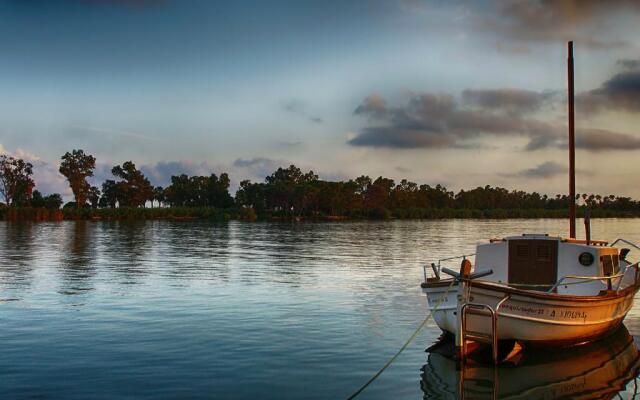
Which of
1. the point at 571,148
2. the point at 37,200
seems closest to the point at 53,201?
the point at 37,200

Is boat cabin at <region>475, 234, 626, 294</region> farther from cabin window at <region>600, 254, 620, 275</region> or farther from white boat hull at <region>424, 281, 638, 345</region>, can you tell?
white boat hull at <region>424, 281, 638, 345</region>

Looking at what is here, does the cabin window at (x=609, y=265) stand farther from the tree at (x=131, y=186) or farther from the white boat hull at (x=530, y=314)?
the tree at (x=131, y=186)

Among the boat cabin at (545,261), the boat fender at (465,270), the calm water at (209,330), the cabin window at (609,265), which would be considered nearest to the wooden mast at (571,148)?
the calm water at (209,330)

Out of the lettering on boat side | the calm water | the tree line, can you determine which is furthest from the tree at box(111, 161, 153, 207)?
the lettering on boat side

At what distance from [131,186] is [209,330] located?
162 meters

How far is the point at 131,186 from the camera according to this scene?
6821 inches

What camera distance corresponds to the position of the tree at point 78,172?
160m

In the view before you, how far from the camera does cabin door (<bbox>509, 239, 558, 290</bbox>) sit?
63.5 ft

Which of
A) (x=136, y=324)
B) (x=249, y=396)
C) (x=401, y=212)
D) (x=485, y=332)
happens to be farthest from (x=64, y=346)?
(x=401, y=212)

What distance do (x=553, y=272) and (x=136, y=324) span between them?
12935 mm

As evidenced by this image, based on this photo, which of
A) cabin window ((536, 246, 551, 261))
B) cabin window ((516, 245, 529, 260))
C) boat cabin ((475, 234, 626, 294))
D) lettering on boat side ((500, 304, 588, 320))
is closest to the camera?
lettering on boat side ((500, 304, 588, 320))

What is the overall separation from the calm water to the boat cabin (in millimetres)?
2868

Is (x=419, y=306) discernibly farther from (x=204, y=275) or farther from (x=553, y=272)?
(x=204, y=275)

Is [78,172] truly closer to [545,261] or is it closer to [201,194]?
[201,194]
